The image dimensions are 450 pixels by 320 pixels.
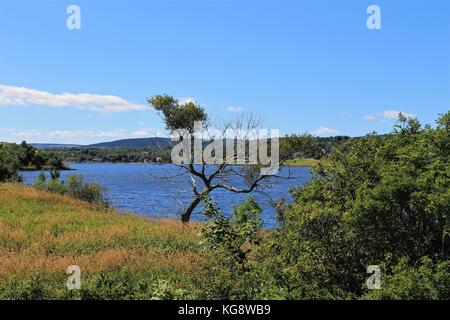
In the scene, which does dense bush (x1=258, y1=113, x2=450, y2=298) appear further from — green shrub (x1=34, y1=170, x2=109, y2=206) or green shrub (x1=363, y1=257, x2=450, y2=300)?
green shrub (x1=34, y1=170, x2=109, y2=206)

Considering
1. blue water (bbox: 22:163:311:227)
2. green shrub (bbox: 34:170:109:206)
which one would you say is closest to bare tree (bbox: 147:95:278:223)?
blue water (bbox: 22:163:311:227)

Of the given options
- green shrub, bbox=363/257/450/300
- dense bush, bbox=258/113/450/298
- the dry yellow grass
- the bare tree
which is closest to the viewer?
green shrub, bbox=363/257/450/300

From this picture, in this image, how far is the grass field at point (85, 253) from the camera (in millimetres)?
8344

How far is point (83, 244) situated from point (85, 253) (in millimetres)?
1326

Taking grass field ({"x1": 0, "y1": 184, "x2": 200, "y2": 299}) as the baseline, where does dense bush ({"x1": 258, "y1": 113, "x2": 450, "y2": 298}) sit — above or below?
above

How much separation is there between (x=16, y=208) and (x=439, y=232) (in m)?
22.9

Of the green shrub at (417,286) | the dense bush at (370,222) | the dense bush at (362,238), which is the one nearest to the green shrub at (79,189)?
the dense bush at (362,238)

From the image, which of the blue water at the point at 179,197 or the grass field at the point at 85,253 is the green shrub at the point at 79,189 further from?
the grass field at the point at 85,253

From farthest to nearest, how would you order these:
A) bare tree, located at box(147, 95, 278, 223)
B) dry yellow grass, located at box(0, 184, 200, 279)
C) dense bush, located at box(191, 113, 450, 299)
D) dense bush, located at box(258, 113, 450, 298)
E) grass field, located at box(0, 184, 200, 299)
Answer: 1. bare tree, located at box(147, 95, 278, 223)
2. dry yellow grass, located at box(0, 184, 200, 279)
3. grass field, located at box(0, 184, 200, 299)
4. dense bush, located at box(258, 113, 450, 298)
5. dense bush, located at box(191, 113, 450, 299)

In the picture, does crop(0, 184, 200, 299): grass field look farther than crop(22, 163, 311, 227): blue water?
No

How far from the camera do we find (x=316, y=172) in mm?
9633

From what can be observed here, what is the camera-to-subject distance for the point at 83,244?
15.6 meters

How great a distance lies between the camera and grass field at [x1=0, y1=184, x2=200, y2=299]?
8344mm

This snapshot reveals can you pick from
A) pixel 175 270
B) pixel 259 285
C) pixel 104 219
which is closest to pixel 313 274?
pixel 259 285
